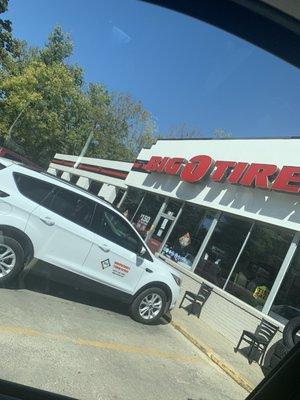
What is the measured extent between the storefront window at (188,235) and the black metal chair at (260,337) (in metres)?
4.27

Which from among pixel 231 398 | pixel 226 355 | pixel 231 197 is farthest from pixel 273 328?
pixel 231 398

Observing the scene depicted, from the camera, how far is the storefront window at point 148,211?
13.2 metres

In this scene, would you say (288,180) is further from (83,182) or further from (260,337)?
(83,182)

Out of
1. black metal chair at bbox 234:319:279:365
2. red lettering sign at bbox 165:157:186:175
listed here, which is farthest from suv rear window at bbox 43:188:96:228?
red lettering sign at bbox 165:157:186:175

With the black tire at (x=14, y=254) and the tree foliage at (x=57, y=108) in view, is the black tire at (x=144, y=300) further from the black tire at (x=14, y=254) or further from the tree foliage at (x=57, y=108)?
the tree foliage at (x=57, y=108)

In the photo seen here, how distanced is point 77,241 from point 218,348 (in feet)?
15.2

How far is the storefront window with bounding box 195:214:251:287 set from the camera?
14195mm

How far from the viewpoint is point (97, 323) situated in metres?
6.91

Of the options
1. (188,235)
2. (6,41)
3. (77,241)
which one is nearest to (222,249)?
(188,235)

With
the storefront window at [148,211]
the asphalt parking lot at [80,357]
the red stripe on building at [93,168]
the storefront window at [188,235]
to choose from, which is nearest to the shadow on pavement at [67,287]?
the asphalt parking lot at [80,357]

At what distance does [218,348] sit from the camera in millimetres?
10648

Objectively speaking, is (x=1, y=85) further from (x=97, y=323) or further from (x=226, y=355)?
(x=226, y=355)

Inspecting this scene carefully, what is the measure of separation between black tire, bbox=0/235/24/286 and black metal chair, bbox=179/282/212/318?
7963mm

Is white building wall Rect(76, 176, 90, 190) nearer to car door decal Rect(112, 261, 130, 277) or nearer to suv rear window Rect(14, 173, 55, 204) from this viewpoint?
suv rear window Rect(14, 173, 55, 204)
